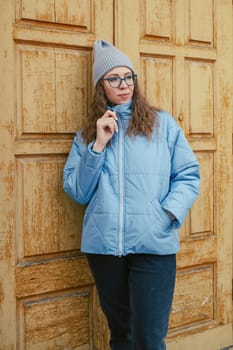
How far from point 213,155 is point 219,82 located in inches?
16.9

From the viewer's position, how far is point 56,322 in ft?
9.57

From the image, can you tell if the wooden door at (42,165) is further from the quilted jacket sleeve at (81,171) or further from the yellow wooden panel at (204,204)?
the yellow wooden panel at (204,204)

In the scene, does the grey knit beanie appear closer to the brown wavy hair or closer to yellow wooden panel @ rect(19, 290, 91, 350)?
the brown wavy hair

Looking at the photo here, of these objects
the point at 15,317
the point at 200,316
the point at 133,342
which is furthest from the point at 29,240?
the point at 200,316

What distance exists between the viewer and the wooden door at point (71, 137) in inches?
108

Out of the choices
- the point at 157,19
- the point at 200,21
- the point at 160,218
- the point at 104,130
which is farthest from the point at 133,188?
the point at 200,21

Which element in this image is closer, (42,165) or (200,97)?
(42,165)

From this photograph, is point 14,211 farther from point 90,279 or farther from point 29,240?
point 90,279

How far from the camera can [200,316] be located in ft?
11.3

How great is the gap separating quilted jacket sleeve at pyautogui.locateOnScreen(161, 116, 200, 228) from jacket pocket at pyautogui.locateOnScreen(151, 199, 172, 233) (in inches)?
1.1

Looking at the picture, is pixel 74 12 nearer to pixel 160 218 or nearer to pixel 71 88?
pixel 71 88

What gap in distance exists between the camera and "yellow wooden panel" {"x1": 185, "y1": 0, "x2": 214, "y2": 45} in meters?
3.32

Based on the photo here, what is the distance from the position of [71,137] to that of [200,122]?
0.85 meters

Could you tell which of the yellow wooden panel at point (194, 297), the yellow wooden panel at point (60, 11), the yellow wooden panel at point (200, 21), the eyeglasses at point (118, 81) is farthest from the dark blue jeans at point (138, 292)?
the yellow wooden panel at point (200, 21)
